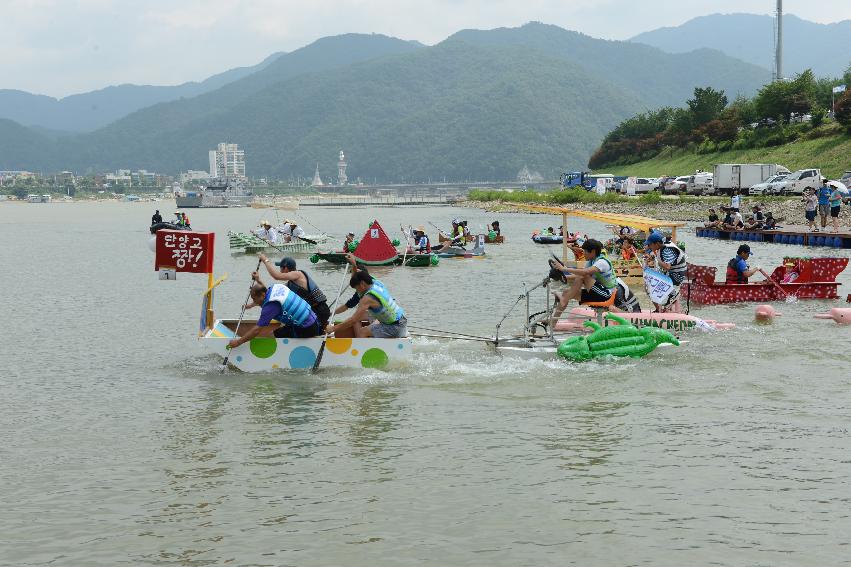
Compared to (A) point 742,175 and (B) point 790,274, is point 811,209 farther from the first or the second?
(A) point 742,175

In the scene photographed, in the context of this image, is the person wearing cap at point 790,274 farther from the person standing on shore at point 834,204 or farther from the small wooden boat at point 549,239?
the small wooden boat at point 549,239

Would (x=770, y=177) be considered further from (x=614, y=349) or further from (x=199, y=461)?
(x=199, y=461)

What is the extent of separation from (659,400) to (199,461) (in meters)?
6.79

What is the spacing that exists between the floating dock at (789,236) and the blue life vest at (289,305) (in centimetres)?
3161

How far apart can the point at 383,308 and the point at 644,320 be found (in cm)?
550

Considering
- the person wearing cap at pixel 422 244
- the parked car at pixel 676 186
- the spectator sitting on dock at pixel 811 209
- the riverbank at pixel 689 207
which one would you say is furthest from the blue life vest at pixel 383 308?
the parked car at pixel 676 186

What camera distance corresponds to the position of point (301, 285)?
15.3m

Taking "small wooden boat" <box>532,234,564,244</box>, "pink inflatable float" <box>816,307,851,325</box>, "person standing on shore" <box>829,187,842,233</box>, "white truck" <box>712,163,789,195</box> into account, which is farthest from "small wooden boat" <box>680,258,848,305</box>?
"white truck" <box>712,163,789,195</box>

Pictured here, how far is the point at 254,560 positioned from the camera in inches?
330

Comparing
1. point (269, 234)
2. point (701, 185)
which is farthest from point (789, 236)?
point (701, 185)

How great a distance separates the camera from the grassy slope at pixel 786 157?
218ft

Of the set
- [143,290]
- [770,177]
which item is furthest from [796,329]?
[770,177]

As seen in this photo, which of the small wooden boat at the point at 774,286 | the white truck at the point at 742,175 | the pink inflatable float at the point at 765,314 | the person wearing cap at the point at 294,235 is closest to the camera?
the pink inflatable float at the point at 765,314

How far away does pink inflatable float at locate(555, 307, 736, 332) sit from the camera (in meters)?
17.0
